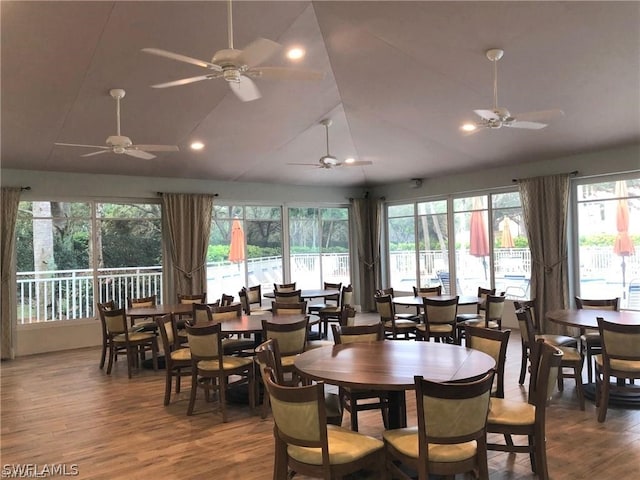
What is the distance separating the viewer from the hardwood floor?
3.31 meters

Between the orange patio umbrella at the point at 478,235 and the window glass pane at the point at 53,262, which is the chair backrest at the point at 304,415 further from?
the orange patio umbrella at the point at 478,235

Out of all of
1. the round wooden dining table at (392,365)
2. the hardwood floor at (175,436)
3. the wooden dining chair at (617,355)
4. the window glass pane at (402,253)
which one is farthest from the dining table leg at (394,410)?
the window glass pane at (402,253)

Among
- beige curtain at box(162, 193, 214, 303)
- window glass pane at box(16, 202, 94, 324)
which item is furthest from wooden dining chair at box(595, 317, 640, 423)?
window glass pane at box(16, 202, 94, 324)

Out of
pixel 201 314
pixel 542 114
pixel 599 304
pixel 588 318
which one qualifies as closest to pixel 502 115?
pixel 542 114

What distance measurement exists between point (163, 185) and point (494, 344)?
6925mm

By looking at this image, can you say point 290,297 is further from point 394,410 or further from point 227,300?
point 394,410

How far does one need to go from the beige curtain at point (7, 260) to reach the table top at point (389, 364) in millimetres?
6004

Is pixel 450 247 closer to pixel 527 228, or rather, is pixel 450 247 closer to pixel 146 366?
pixel 527 228

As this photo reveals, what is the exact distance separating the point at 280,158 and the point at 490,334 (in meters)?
5.88

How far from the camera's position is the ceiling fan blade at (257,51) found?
2.99 m

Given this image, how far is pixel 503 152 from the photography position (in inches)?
310

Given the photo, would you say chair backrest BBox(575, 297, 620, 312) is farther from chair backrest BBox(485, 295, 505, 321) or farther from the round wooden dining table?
the round wooden dining table

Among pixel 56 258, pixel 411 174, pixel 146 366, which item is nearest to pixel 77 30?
pixel 146 366

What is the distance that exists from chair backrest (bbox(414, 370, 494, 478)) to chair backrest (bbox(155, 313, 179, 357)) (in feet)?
10.6
